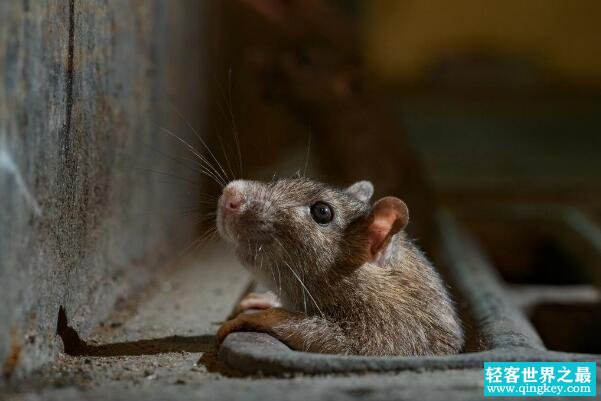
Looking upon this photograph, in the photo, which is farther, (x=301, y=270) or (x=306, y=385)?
(x=301, y=270)

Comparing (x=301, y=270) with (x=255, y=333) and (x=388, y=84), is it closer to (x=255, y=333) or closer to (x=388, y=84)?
(x=255, y=333)

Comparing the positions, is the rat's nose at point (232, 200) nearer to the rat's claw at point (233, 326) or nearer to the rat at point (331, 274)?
the rat at point (331, 274)

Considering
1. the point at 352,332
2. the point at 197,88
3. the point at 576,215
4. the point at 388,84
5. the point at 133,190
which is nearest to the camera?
the point at 352,332

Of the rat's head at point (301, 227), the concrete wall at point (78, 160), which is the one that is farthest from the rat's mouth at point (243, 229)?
the concrete wall at point (78, 160)

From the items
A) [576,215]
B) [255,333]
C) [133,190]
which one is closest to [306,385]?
[255,333]

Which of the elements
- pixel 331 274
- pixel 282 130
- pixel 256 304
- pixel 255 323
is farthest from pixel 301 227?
pixel 282 130

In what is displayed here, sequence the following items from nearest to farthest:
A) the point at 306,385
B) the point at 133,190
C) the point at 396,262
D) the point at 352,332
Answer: the point at 306,385 → the point at 352,332 → the point at 396,262 → the point at 133,190
